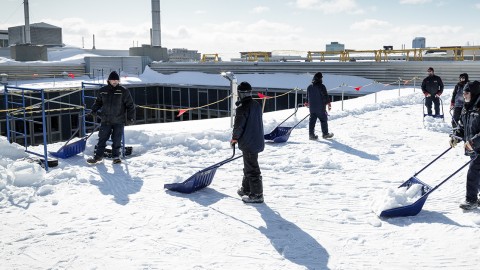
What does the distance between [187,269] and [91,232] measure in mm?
1527

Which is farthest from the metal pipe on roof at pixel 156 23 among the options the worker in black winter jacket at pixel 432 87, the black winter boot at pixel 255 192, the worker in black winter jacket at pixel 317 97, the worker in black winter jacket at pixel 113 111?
the black winter boot at pixel 255 192

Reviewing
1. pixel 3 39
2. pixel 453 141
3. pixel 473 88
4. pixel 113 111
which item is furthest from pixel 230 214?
pixel 3 39

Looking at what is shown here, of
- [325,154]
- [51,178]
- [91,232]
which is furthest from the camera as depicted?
[325,154]

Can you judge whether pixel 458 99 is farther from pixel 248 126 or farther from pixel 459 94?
pixel 248 126

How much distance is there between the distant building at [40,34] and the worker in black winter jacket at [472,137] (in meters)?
45.8

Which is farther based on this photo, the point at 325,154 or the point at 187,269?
the point at 325,154

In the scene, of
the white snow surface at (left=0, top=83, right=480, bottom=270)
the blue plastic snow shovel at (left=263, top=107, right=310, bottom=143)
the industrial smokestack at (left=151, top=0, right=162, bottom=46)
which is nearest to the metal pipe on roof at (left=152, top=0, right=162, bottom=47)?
the industrial smokestack at (left=151, top=0, right=162, bottom=46)

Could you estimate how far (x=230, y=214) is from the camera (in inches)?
239

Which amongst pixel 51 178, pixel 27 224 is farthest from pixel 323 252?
pixel 51 178

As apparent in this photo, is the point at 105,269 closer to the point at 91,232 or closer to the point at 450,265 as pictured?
the point at 91,232

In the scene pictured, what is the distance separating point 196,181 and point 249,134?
1.16m

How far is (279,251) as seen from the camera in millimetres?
4938

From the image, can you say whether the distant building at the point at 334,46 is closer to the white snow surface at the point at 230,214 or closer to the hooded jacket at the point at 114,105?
A: the white snow surface at the point at 230,214

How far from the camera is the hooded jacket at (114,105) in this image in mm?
8492
